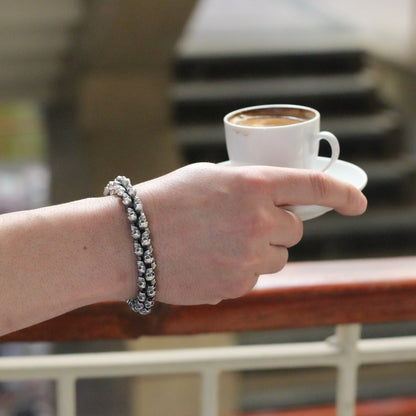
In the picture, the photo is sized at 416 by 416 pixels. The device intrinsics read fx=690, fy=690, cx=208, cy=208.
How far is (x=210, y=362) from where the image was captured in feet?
2.59

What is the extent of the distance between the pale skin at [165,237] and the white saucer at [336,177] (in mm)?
34

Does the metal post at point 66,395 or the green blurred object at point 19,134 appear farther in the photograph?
the green blurred object at point 19,134

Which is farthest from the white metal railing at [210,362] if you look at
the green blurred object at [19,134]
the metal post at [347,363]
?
the green blurred object at [19,134]

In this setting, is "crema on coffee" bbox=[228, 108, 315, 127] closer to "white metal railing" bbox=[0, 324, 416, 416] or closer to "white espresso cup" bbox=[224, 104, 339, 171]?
"white espresso cup" bbox=[224, 104, 339, 171]

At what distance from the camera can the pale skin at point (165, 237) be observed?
2.04 feet

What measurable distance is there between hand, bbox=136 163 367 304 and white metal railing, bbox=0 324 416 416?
161 millimetres

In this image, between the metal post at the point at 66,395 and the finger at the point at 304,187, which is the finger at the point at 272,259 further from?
the metal post at the point at 66,395

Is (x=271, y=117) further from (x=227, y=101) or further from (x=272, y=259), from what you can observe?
(x=227, y=101)

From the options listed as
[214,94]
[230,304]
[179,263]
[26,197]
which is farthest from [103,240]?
[26,197]

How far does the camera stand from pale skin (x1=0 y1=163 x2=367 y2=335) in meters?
0.62

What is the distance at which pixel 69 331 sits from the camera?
727mm

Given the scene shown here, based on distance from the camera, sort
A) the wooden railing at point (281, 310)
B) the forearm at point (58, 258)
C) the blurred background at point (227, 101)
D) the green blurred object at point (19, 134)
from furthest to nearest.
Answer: the green blurred object at point (19, 134) < the blurred background at point (227, 101) < the wooden railing at point (281, 310) < the forearm at point (58, 258)

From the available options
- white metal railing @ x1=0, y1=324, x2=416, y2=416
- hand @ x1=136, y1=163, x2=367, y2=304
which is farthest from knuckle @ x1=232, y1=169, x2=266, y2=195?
white metal railing @ x1=0, y1=324, x2=416, y2=416

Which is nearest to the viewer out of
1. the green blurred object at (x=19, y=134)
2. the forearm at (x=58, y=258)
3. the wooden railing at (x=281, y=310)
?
the forearm at (x=58, y=258)
